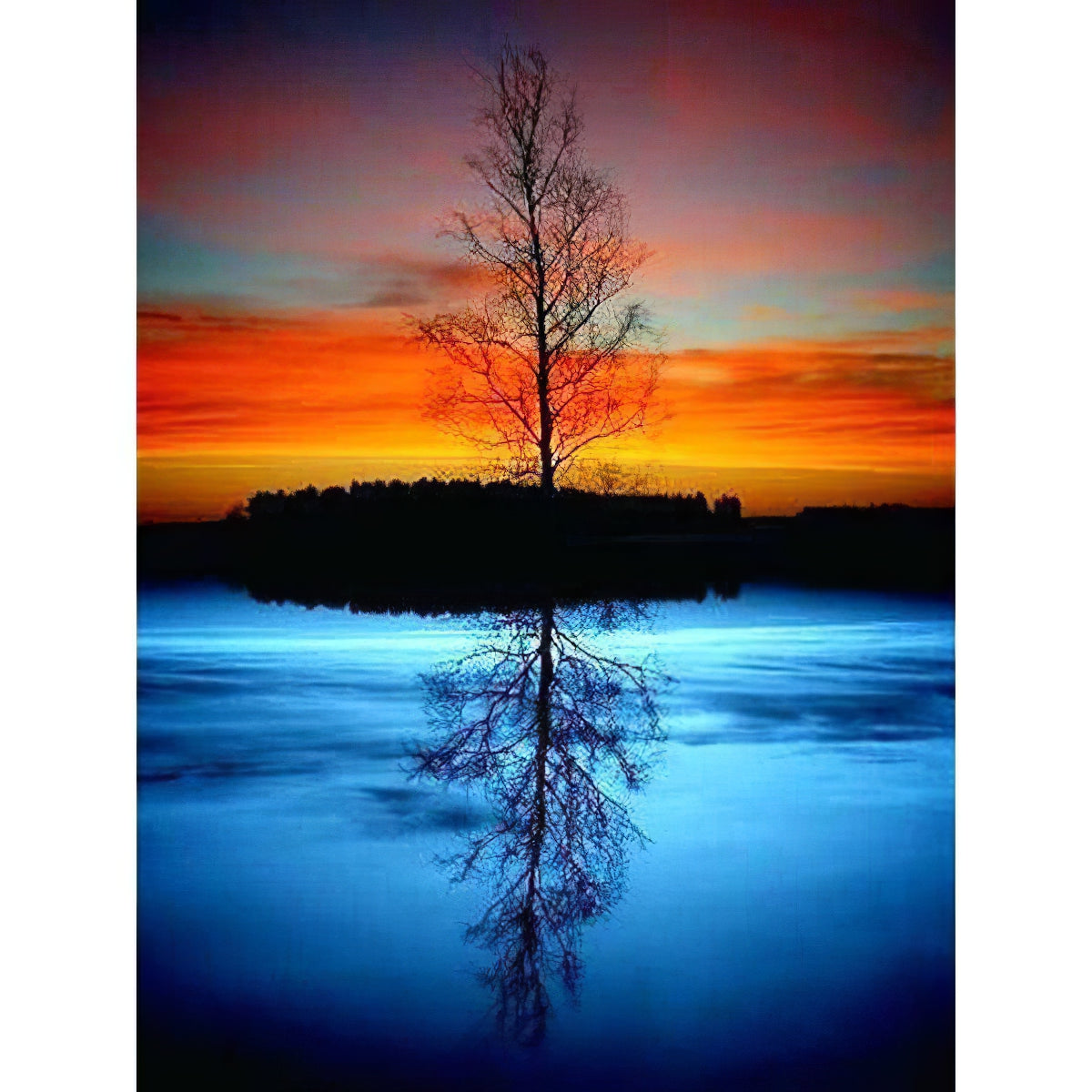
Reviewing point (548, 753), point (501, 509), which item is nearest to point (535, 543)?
A: point (501, 509)

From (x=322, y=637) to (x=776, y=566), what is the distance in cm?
142

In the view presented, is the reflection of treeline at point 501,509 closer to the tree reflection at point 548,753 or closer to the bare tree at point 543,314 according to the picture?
the bare tree at point 543,314

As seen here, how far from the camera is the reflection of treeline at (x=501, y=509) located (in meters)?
4.61

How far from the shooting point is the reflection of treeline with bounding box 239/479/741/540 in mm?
4605

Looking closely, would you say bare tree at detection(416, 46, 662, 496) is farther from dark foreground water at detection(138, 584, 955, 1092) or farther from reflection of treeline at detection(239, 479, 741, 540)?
dark foreground water at detection(138, 584, 955, 1092)

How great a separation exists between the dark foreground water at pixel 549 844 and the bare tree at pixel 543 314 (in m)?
0.61

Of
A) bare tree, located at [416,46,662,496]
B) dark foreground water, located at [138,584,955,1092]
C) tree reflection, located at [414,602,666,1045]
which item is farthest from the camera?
bare tree, located at [416,46,662,496]

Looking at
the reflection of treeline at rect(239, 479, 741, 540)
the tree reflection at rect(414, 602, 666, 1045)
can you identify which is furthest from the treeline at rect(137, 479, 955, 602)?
the tree reflection at rect(414, 602, 666, 1045)

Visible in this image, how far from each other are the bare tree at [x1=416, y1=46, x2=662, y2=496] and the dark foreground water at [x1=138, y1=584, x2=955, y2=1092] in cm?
61

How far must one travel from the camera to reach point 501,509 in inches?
183

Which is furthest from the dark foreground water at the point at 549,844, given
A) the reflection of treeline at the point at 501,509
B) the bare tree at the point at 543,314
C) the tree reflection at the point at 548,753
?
the bare tree at the point at 543,314
